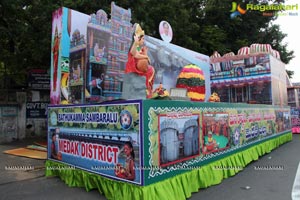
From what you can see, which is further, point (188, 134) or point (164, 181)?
point (188, 134)

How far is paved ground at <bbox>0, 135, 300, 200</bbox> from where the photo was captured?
470 cm

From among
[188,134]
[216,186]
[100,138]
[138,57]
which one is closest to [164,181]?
[188,134]

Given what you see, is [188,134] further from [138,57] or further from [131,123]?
[138,57]

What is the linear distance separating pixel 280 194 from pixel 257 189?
43 centimetres

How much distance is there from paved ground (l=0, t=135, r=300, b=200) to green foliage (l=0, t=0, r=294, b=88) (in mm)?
6350

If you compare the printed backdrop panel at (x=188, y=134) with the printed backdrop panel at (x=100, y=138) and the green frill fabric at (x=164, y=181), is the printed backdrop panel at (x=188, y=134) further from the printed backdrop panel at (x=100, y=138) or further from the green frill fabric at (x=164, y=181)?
the printed backdrop panel at (x=100, y=138)

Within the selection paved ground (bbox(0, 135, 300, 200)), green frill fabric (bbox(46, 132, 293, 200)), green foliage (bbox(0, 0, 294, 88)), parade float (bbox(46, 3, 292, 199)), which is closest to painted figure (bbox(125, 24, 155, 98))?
parade float (bbox(46, 3, 292, 199))

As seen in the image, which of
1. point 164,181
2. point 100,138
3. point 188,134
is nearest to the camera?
point 164,181

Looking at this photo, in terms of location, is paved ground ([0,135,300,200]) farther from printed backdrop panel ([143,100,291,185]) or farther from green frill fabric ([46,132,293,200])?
printed backdrop panel ([143,100,291,185])

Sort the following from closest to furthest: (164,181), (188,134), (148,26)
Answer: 1. (164,181)
2. (188,134)
3. (148,26)

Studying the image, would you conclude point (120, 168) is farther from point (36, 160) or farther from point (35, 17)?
point (35, 17)

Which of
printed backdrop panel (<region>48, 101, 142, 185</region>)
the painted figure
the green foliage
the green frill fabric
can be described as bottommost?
the green frill fabric

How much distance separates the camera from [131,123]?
4.07 meters

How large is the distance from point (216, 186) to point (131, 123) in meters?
2.50
